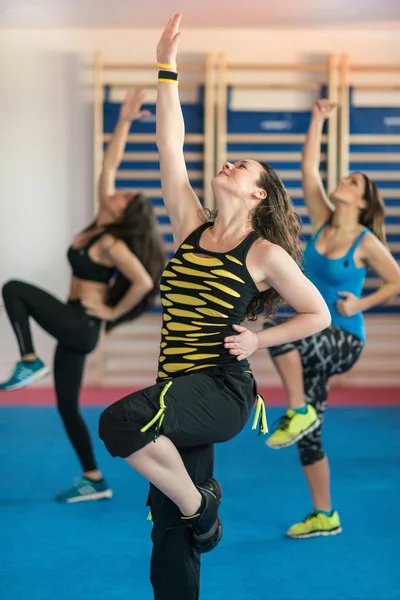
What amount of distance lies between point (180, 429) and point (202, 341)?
254 millimetres

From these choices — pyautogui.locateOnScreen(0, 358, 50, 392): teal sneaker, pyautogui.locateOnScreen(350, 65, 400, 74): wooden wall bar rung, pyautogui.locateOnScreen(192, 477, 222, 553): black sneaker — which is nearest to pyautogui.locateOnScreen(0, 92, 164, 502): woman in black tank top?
pyautogui.locateOnScreen(0, 358, 50, 392): teal sneaker

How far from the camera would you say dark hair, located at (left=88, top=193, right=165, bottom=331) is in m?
4.21

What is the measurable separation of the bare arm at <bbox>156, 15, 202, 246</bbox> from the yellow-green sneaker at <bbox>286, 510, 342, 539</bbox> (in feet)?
5.29

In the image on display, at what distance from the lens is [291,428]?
341cm

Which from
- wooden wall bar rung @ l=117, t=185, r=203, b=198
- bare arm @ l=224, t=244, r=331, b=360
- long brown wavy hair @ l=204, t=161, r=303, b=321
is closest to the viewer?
bare arm @ l=224, t=244, r=331, b=360

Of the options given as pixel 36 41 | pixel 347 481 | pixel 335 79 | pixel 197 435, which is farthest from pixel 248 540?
pixel 36 41

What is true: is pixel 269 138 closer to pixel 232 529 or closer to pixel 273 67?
pixel 273 67

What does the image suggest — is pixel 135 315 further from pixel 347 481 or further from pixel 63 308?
pixel 347 481

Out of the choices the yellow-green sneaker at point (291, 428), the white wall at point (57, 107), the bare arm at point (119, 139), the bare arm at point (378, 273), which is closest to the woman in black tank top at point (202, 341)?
the yellow-green sneaker at point (291, 428)

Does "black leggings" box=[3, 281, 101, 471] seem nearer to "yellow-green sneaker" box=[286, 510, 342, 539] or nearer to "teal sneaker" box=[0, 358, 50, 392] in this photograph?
"teal sneaker" box=[0, 358, 50, 392]

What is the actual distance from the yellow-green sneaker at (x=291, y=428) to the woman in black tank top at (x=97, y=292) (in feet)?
3.53

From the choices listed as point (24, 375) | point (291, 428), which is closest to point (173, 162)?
point (291, 428)

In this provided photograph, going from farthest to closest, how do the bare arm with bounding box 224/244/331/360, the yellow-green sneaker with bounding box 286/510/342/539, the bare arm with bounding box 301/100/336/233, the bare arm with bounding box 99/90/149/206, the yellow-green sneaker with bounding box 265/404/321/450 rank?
1. the bare arm with bounding box 99/90/149/206
2. the bare arm with bounding box 301/100/336/233
3. the yellow-green sneaker with bounding box 286/510/342/539
4. the yellow-green sneaker with bounding box 265/404/321/450
5. the bare arm with bounding box 224/244/331/360

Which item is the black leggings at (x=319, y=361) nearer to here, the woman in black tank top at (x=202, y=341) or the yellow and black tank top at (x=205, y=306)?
the woman in black tank top at (x=202, y=341)
